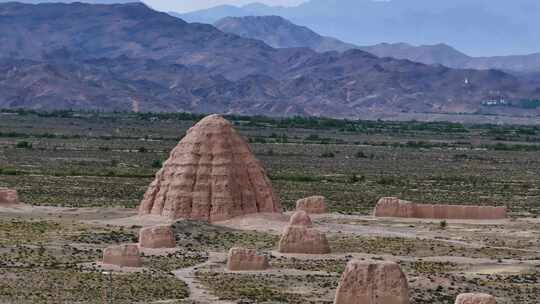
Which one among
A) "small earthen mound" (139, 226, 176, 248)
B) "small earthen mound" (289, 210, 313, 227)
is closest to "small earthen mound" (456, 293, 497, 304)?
"small earthen mound" (139, 226, 176, 248)

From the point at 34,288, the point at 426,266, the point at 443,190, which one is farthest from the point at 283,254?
the point at 443,190

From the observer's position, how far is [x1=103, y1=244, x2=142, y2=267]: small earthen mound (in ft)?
134

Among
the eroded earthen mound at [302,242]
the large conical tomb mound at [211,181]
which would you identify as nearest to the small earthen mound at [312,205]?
the large conical tomb mound at [211,181]

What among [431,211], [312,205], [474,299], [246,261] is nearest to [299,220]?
[246,261]

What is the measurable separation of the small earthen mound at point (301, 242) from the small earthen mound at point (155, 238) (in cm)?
373

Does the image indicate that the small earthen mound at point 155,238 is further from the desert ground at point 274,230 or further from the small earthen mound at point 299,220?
the small earthen mound at point 299,220

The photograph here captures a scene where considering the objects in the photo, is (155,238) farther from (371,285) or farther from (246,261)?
(371,285)

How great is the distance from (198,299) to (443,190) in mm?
44171

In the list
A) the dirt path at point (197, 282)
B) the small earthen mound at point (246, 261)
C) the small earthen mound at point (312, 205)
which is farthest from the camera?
the small earthen mound at point (312, 205)

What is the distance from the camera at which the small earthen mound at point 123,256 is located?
134 feet

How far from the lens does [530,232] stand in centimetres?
5594

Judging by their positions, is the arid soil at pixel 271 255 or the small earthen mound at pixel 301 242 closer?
the arid soil at pixel 271 255

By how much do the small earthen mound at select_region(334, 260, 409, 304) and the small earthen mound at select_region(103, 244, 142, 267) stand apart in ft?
29.8

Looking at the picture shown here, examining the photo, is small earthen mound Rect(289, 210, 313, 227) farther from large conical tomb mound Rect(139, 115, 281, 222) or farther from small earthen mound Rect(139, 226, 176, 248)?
small earthen mound Rect(139, 226, 176, 248)
